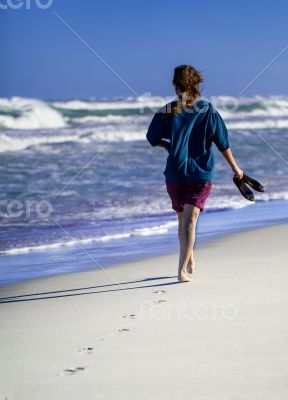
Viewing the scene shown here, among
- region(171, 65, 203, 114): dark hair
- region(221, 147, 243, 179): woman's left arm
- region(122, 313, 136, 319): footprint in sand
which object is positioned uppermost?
region(171, 65, 203, 114): dark hair

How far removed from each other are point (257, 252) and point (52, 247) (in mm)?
1941

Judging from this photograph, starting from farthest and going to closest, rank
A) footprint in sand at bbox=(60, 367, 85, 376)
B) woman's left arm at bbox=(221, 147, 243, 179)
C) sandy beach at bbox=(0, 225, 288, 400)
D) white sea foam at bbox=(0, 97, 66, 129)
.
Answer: white sea foam at bbox=(0, 97, 66, 129), woman's left arm at bbox=(221, 147, 243, 179), footprint in sand at bbox=(60, 367, 85, 376), sandy beach at bbox=(0, 225, 288, 400)

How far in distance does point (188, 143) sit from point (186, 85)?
354 millimetres

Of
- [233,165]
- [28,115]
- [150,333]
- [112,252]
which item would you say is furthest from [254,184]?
[28,115]

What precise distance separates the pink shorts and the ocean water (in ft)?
3.43

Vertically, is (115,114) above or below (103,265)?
above

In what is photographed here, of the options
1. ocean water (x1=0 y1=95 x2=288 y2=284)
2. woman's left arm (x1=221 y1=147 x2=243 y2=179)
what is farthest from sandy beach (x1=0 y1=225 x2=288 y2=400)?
ocean water (x1=0 y1=95 x2=288 y2=284)

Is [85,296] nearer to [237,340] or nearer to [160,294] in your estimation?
[160,294]

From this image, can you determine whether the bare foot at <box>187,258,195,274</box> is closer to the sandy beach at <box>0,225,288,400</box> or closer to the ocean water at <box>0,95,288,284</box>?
the sandy beach at <box>0,225,288,400</box>

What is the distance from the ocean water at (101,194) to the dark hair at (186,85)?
1520 mm

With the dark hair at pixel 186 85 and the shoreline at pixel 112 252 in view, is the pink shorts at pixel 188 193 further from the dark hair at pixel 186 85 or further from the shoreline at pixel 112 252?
the shoreline at pixel 112 252

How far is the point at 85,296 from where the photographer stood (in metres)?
4.98

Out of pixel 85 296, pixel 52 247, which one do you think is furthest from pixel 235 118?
pixel 85 296

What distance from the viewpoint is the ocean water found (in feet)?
23.9
